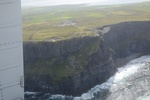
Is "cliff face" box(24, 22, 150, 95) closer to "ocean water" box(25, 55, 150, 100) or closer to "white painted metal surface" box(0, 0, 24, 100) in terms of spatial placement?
"ocean water" box(25, 55, 150, 100)

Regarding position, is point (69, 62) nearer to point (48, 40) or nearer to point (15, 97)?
point (48, 40)

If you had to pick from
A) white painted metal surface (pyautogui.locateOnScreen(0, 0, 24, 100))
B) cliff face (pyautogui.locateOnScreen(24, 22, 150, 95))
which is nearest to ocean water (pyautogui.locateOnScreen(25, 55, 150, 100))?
cliff face (pyautogui.locateOnScreen(24, 22, 150, 95))

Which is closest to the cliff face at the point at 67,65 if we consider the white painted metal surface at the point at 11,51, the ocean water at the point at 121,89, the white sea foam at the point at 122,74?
the white sea foam at the point at 122,74

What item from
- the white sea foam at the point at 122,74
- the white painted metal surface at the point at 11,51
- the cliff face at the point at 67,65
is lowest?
the white sea foam at the point at 122,74

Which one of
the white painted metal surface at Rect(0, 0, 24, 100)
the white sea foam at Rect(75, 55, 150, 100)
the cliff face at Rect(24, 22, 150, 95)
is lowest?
the white sea foam at Rect(75, 55, 150, 100)

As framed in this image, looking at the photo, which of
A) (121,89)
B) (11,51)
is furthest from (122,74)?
(11,51)

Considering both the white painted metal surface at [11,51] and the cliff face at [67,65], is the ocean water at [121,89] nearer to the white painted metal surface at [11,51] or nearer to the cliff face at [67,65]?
the cliff face at [67,65]

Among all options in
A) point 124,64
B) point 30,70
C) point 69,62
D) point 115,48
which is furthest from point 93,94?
point 115,48
